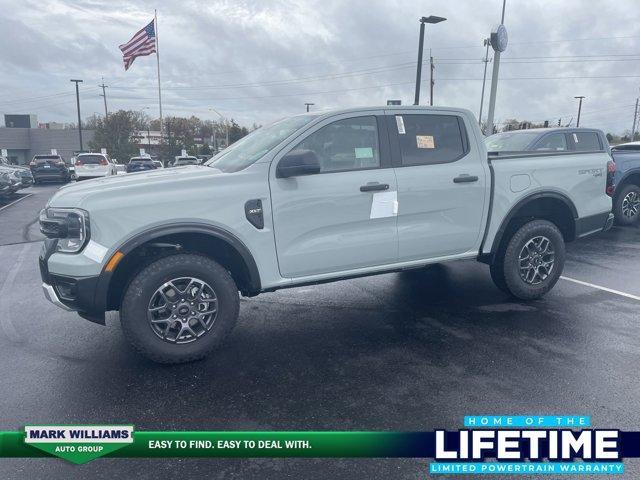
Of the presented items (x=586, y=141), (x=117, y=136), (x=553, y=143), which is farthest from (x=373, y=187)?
(x=117, y=136)

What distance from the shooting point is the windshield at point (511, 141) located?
8.77 m

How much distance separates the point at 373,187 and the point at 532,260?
226 cm

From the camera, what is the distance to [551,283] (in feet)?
17.1

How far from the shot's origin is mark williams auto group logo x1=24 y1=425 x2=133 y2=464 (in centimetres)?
258

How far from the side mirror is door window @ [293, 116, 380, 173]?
262 mm

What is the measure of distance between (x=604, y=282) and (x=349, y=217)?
160 inches

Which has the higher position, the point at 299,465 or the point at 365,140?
the point at 365,140

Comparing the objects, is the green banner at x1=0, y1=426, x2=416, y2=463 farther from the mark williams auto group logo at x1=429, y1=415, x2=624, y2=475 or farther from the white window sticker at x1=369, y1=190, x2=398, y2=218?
the white window sticker at x1=369, y1=190, x2=398, y2=218

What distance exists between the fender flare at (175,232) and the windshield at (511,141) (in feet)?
20.7

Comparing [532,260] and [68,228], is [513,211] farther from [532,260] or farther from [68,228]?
[68,228]

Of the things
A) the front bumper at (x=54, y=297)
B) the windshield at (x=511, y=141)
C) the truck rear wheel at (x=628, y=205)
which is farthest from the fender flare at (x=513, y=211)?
the truck rear wheel at (x=628, y=205)

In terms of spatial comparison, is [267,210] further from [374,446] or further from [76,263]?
[374,446]

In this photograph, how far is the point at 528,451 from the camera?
2576 mm

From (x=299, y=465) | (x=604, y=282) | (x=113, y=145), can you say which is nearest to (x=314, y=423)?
(x=299, y=465)
